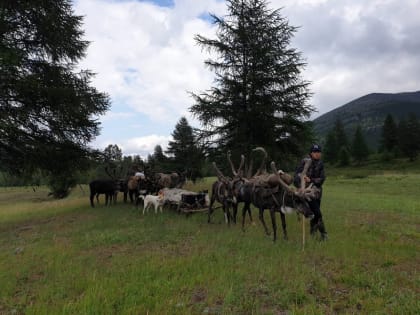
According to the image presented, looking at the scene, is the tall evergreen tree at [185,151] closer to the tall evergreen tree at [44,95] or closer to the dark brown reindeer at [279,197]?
the tall evergreen tree at [44,95]

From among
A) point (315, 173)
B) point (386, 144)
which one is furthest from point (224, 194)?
point (386, 144)

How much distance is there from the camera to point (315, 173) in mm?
8234

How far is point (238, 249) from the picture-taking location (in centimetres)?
746

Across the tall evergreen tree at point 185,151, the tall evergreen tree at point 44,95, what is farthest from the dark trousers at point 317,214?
the tall evergreen tree at point 44,95

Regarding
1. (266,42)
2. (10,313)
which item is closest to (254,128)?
(266,42)

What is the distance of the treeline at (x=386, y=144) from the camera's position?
75.3m

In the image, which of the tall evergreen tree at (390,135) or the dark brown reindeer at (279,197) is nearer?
the dark brown reindeer at (279,197)

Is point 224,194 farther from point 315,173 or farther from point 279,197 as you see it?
point 315,173

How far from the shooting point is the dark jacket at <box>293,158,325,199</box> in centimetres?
804

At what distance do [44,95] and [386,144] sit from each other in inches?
3577

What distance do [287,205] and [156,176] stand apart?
987cm

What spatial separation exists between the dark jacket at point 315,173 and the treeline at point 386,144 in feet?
262

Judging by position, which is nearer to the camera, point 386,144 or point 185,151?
point 185,151

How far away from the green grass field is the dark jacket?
1.54 metres
